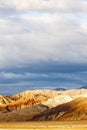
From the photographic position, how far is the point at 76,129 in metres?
104

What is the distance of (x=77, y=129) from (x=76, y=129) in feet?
1.96

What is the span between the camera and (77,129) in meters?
103
